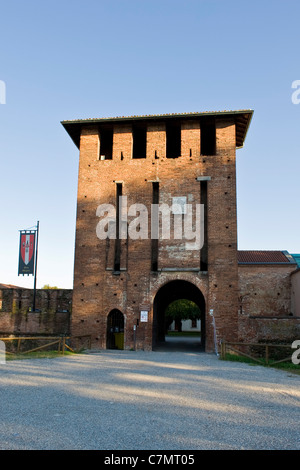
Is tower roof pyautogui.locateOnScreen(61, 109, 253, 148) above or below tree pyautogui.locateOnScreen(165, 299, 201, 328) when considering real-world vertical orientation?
above

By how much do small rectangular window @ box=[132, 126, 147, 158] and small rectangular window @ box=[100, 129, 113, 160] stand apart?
1.40 metres

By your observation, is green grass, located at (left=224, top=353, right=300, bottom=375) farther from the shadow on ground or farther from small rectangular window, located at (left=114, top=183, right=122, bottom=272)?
small rectangular window, located at (left=114, top=183, right=122, bottom=272)

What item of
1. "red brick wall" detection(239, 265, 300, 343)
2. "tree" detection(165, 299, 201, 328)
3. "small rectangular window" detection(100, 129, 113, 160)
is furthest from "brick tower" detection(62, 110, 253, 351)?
"tree" detection(165, 299, 201, 328)

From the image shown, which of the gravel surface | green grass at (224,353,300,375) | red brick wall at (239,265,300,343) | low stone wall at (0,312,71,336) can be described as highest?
red brick wall at (239,265,300,343)

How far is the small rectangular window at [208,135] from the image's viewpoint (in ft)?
72.9

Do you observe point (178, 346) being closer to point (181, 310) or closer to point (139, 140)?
point (139, 140)

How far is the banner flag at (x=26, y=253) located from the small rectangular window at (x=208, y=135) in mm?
11240

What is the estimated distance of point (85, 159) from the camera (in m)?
22.0

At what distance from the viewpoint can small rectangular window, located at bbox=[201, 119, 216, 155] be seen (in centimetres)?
2223

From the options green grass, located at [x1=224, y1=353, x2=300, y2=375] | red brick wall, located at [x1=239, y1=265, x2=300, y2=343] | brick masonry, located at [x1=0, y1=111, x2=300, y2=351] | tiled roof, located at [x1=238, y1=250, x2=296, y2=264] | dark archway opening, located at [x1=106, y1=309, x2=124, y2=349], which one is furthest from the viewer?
tiled roof, located at [x1=238, y1=250, x2=296, y2=264]

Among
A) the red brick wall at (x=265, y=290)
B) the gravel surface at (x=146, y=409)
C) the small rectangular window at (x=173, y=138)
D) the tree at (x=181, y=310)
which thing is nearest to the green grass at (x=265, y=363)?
the gravel surface at (x=146, y=409)

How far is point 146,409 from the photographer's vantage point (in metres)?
6.81
